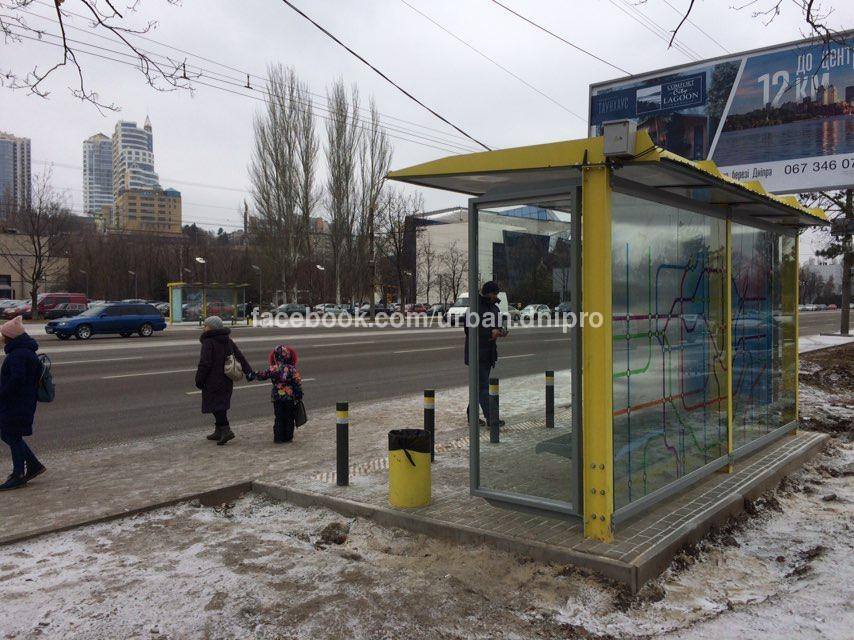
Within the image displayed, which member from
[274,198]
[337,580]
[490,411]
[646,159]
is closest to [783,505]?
[490,411]

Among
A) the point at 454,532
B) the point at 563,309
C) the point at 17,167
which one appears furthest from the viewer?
the point at 17,167

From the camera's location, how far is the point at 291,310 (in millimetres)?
55625

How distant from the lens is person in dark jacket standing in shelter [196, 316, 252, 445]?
821 cm

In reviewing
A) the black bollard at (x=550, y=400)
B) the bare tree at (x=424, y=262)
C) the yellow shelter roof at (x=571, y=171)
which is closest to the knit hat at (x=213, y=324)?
the yellow shelter roof at (x=571, y=171)

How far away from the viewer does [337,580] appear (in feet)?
14.0

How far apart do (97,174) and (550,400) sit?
151ft

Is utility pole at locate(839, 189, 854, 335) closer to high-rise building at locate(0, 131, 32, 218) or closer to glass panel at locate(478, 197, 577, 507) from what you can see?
glass panel at locate(478, 197, 577, 507)

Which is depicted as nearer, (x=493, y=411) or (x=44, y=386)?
(x=44, y=386)

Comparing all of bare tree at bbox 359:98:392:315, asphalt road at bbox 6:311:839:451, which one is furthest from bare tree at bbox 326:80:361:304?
asphalt road at bbox 6:311:839:451

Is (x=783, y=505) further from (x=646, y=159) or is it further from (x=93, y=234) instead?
(x=93, y=234)

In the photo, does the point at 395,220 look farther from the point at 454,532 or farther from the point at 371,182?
the point at 454,532

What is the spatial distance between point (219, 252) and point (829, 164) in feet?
234

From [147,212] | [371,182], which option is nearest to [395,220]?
[371,182]

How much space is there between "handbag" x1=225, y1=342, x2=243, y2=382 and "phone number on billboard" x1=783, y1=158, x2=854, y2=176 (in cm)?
1007
